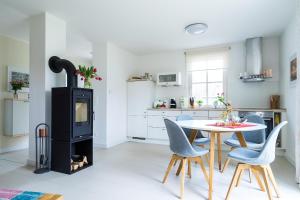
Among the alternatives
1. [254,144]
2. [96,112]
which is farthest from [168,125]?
[96,112]

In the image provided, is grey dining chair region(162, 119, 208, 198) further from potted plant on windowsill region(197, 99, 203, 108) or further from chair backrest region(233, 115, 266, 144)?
potted plant on windowsill region(197, 99, 203, 108)

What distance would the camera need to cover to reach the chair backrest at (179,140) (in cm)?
212

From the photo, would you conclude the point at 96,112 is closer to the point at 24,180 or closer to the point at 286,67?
the point at 24,180

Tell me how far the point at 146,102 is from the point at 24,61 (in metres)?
3.20

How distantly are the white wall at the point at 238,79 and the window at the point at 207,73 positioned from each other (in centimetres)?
17

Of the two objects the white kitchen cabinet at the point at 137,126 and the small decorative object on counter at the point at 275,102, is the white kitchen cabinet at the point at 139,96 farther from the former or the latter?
the small decorative object on counter at the point at 275,102

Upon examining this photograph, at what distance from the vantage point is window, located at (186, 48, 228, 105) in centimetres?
476

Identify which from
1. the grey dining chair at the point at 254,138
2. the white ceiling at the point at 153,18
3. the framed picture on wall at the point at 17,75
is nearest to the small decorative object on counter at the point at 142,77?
the white ceiling at the point at 153,18

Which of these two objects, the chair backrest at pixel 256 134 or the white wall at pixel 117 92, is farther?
the white wall at pixel 117 92

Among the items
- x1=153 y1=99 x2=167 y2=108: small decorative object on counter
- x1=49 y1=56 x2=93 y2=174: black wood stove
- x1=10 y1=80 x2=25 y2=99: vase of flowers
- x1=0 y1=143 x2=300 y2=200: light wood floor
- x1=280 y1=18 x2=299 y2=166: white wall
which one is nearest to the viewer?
x1=0 y1=143 x2=300 y2=200: light wood floor

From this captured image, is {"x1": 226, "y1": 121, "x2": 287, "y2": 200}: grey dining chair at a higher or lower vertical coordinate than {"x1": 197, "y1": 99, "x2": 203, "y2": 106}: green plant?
lower

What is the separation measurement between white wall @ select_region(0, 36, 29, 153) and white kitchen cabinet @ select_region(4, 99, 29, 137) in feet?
0.33

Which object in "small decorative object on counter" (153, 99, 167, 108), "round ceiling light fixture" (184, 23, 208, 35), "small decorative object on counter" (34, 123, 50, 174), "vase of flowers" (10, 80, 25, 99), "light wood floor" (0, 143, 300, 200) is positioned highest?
"round ceiling light fixture" (184, 23, 208, 35)

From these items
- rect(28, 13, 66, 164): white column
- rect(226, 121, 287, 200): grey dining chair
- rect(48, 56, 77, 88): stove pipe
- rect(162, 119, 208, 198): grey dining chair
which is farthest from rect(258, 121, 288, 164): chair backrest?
rect(28, 13, 66, 164): white column
